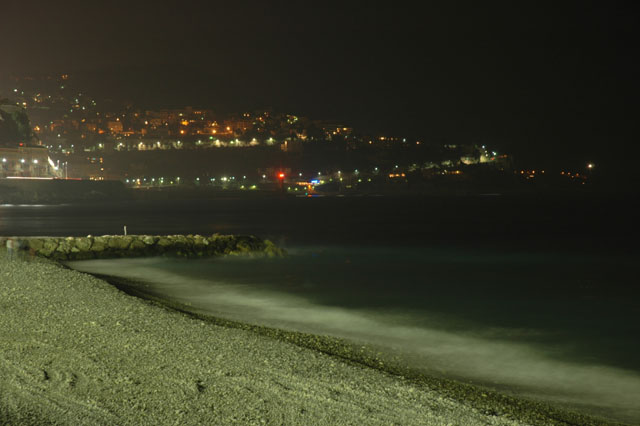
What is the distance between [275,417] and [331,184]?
156 metres

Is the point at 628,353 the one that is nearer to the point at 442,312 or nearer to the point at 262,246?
the point at 442,312

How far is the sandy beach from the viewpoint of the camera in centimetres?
540

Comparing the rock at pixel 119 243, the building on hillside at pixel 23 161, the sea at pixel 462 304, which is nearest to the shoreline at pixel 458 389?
the sea at pixel 462 304

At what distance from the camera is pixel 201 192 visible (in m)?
142

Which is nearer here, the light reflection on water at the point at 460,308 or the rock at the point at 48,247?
the light reflection on water at the point at 460,308

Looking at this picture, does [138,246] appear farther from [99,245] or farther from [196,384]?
[196,384]

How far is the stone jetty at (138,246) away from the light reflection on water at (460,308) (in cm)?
94

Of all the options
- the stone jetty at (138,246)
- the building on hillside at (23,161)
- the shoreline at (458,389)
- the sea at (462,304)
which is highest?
the building on hillside at (23,161)

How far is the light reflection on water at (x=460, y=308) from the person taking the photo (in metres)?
8.95

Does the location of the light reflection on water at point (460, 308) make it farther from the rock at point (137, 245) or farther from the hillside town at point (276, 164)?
the hillside town at point (276, 164)

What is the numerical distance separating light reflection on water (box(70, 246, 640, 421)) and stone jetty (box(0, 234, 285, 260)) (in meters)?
0.94

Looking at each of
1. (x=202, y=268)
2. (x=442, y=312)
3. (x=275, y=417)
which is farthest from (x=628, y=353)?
(x=202, y=268)

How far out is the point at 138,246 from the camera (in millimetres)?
22391

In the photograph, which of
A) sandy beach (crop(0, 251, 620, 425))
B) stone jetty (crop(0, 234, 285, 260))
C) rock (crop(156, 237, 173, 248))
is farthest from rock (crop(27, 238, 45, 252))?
sandy beach (crop(0, 251, 620, 425))
